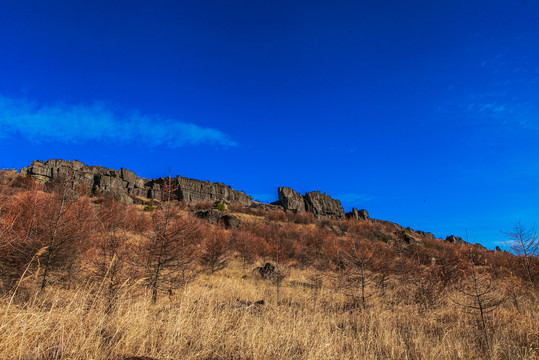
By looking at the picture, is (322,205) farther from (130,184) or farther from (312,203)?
(130,184)

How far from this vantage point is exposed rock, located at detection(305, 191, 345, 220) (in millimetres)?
88438

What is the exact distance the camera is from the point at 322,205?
9181 centimetres

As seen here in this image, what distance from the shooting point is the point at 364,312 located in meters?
8.83

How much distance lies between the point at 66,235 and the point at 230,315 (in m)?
5.82

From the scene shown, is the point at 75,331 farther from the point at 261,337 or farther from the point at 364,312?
the point at 364,312

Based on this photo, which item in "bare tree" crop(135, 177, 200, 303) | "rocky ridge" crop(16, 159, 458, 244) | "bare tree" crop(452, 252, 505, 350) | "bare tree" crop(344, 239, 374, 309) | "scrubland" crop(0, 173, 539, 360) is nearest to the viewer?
"scrubland" crop(0, 173, 539, 360)

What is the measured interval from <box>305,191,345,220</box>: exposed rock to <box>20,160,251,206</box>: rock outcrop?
807 inches

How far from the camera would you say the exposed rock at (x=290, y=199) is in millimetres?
83619

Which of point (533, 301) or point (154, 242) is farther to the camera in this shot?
point (533, 301)

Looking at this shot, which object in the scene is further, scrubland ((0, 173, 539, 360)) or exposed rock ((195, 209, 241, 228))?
exposed rock ((195, 209, 241, 228))

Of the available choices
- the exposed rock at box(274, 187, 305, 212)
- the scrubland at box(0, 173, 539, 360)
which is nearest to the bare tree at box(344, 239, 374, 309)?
the scrubland at box(0, 173, 539, 360)

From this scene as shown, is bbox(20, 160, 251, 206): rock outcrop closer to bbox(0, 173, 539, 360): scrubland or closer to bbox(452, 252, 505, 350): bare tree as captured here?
bbox(0, 173, 539, 360): scrubland

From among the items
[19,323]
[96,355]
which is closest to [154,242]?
[19,323]

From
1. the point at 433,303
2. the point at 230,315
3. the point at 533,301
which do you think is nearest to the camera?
the point at 230,315
